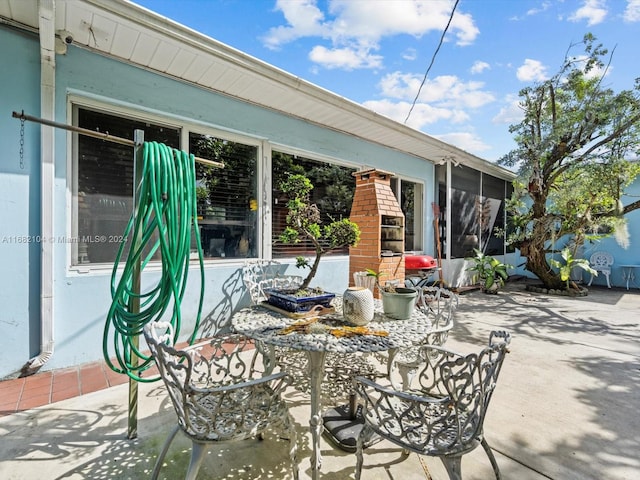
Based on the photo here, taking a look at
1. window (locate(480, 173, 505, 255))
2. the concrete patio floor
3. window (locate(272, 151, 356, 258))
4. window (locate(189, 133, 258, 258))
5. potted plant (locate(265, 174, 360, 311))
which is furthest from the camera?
window (locate(480, 173, 505, 255))

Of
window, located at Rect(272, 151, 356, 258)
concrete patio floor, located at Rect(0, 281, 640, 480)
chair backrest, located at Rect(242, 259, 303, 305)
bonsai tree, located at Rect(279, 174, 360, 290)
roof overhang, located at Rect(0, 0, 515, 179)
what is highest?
roof overhang, located at Rect(0, 0, 515, 179)

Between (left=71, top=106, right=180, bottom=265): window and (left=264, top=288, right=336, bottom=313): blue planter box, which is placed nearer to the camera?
(left=264, top=288, right=336, bottom=313): blue planter box

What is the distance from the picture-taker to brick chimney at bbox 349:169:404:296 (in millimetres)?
4438

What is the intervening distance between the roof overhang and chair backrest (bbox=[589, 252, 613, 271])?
730 cm

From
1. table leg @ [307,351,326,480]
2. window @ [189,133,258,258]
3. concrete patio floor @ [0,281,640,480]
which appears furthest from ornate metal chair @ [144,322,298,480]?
window @ [189,133,258,258]

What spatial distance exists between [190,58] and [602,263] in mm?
10391

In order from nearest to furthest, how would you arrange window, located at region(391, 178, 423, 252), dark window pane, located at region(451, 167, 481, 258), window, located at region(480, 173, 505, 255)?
window, located at region(391, 178, 423, 252)
dark window pane, located at region(451, 167, 481, 258)
window, located at region(480, 173, 505, 255)

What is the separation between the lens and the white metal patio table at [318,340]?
145 centimetres

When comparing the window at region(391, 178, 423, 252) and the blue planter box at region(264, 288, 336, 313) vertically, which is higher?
the window at region(391, 178, 423, 252)

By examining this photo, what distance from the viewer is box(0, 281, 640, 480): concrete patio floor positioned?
1620 mm

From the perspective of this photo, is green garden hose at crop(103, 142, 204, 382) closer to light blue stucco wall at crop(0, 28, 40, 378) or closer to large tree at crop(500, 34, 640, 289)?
light blue stucco wall at crop(0, 28, 40, 378)

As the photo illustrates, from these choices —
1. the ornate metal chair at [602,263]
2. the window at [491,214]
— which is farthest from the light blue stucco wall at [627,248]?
the window at [491,214]

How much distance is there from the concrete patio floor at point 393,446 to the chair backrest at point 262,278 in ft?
4.46

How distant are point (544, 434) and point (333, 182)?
13.0ft
